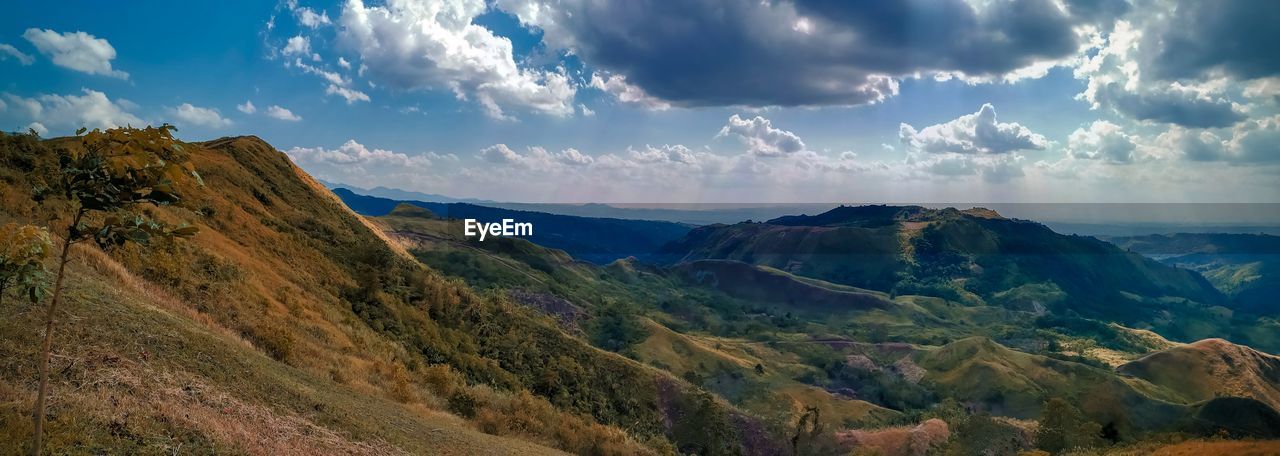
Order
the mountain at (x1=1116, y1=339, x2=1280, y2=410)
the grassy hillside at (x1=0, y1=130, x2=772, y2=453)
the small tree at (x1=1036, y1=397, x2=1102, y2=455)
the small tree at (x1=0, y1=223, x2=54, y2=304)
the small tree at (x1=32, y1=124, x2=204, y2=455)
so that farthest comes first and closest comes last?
the mountain at (x1=1116, y1=339, x2=1280, y2=410), the small tree at (x1=1036, y1=397, x2=1102, y2=455), the grassy hillside at (x1=0, y1=130, x2=772, y2=453), the small tree at (x1=0, y1=223, x2=54, y2=304), the small tree at (x1=32, y1=124, x2=204, y2=455)

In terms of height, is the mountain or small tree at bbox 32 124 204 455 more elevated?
small tree at bbox 32 124 204 455

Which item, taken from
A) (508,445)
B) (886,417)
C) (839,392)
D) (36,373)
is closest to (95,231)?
(36,373)

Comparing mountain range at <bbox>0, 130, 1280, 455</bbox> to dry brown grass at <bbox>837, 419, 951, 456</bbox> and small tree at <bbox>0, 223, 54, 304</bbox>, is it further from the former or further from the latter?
small tree at <bbox>0, 223, 54, 304</bbox>

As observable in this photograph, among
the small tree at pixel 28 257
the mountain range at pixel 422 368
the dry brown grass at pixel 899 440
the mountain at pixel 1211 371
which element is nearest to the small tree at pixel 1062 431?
the mountain range at pixel 422 368

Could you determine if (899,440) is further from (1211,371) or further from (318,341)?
(1211,371)

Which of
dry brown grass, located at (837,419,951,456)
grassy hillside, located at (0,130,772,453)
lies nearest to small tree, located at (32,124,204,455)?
grassy hillside, located at (0,130,772,453)

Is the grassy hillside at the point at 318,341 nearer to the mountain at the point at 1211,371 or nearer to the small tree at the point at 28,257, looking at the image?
the small tree at the point at 28,257
